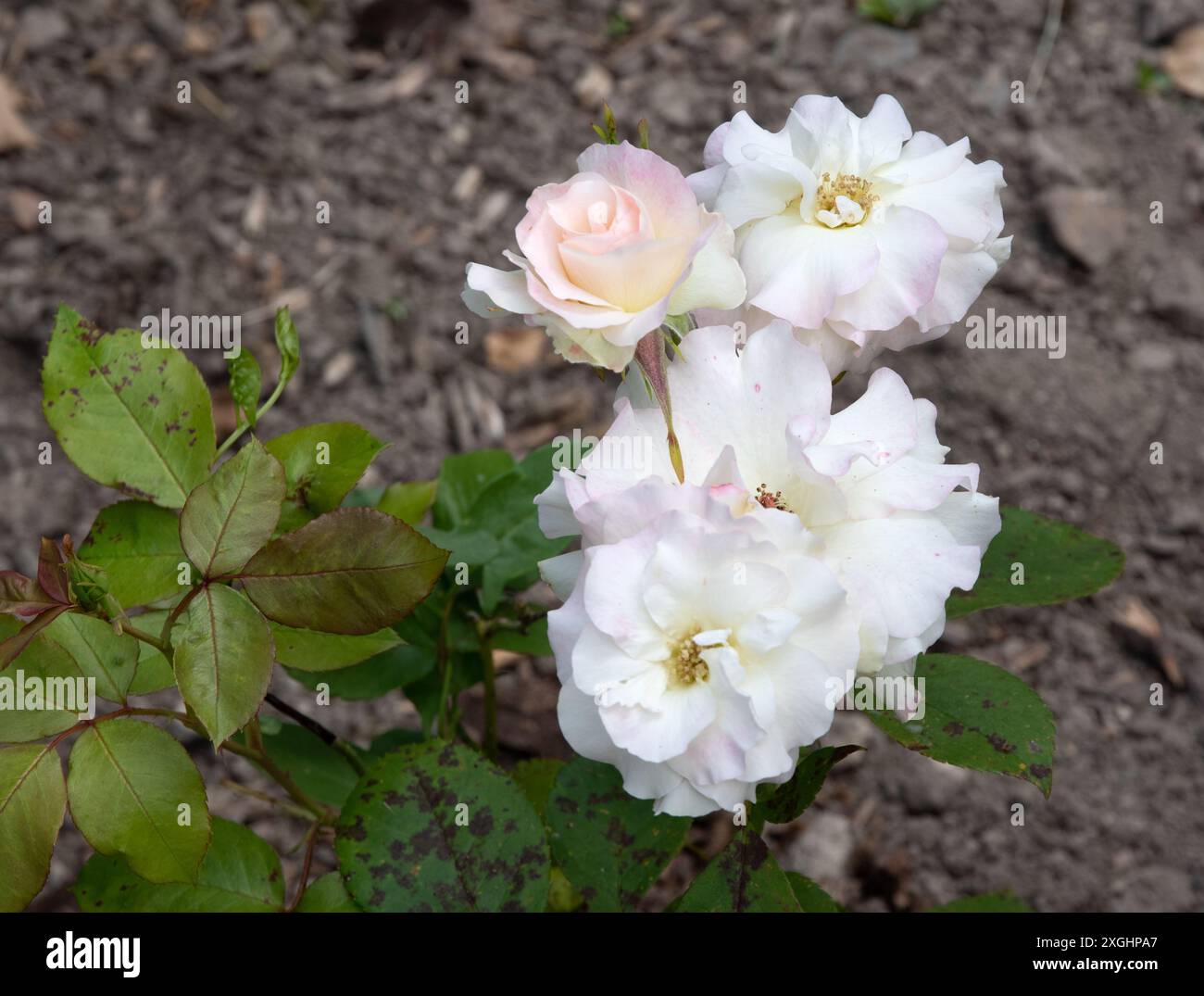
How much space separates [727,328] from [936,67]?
2.14 metres

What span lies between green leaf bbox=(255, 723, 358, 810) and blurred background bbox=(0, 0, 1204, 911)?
59 centimetres

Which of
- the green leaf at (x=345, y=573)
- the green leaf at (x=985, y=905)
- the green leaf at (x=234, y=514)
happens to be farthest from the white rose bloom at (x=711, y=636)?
the green leaf at (x=985, y=905)

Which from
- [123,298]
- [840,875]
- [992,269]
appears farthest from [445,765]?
[123,298]

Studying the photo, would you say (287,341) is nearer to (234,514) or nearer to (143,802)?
(234,514)

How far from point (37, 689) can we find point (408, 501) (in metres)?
0.53

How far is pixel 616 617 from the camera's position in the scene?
887mm

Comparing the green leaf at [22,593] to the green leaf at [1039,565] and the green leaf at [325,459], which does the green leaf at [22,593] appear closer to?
the green leaf at [325,459]

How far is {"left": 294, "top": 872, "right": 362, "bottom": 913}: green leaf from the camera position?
1271mm

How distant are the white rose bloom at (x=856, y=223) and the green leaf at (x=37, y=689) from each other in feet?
2.35

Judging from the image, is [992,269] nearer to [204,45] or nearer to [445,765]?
[445,765]

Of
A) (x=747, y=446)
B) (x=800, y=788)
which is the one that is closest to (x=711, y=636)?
(x=747, y=446)

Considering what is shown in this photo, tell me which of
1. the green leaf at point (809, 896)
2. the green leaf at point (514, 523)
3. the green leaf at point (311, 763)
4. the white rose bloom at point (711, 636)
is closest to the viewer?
the white rose bloom at point (711, 636)

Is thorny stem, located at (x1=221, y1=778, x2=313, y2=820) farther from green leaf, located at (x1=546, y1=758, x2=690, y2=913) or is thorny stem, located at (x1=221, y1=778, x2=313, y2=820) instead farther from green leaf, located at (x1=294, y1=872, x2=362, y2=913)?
green leaf, located at (x1=546, y1=758, x2=690, y2=913)

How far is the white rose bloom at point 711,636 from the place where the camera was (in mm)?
875
